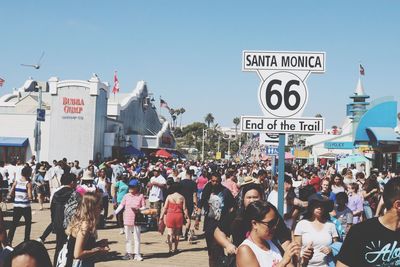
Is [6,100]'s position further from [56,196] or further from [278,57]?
[278,57]

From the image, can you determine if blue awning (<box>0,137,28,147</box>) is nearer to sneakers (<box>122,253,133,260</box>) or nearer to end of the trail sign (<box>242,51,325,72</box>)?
sneakers (<box>122,253,133,260</box>)

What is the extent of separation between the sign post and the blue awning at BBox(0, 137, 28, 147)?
34555 mm

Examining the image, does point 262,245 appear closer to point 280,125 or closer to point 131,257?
point 280,125

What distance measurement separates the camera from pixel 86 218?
560 centimetres

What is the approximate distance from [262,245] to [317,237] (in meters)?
2.33

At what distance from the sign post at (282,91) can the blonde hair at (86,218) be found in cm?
183

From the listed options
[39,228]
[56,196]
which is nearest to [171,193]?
[56,196]

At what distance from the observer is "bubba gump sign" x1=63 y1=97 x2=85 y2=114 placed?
38.2 meters

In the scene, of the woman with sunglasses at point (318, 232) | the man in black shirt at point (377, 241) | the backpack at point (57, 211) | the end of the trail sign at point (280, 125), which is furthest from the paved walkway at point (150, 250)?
the man in black shirt at point (377, 241)

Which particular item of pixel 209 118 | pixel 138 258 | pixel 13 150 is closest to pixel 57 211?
pixel 138 258

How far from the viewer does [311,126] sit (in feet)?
19.4

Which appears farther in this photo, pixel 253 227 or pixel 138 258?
pixel 138 258

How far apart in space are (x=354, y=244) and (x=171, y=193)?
25.5 feet

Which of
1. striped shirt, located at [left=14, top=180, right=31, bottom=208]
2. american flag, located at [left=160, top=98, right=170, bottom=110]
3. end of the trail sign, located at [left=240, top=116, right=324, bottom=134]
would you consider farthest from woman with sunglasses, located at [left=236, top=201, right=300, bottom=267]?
american flag, located at [left=160, top=98, right=170, bottom=110]
